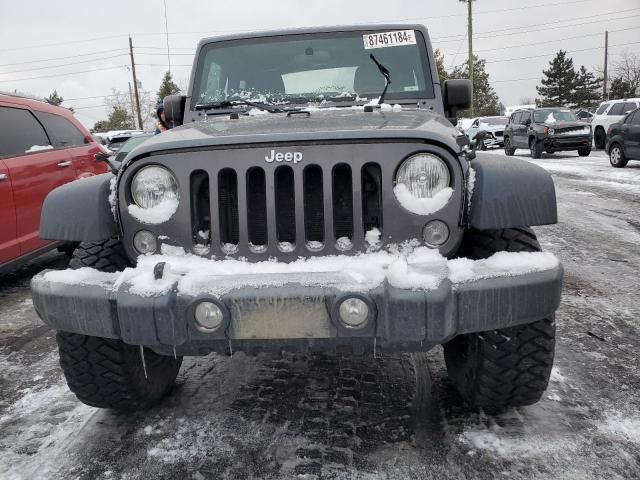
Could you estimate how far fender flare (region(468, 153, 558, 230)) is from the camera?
210 cm

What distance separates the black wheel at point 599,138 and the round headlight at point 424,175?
63.9 feet

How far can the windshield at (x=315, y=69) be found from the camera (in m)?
3.44

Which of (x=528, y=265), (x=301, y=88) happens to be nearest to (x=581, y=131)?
(x=301, y=88)

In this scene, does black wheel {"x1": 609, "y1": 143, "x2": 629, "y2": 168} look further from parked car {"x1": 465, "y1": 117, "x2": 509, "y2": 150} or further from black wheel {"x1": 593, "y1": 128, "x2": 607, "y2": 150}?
parked car {"x1": 465, "y1": 117, "x2": 509, "y2": 150}

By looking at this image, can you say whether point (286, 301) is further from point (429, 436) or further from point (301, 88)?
point (301, 88)

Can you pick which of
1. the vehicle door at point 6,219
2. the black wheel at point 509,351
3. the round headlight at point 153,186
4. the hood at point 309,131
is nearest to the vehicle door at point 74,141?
the vehicle door at point 6,219

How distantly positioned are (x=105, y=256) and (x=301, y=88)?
1710 mm

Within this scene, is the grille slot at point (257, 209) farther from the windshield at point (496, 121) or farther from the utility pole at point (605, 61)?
the utility pole at point (605, 61)

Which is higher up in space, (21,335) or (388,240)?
(388,240)

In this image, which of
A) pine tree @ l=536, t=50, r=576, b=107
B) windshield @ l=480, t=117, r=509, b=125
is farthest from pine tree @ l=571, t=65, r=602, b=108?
windshield @ l=480, t=117, r=509, b=125

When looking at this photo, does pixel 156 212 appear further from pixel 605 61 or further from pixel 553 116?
pixel 605 61

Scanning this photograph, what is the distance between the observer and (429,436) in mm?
2346

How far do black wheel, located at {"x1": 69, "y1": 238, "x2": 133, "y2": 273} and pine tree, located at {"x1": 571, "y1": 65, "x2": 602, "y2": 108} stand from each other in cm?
5966

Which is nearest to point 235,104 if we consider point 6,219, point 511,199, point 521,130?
point 511,199
